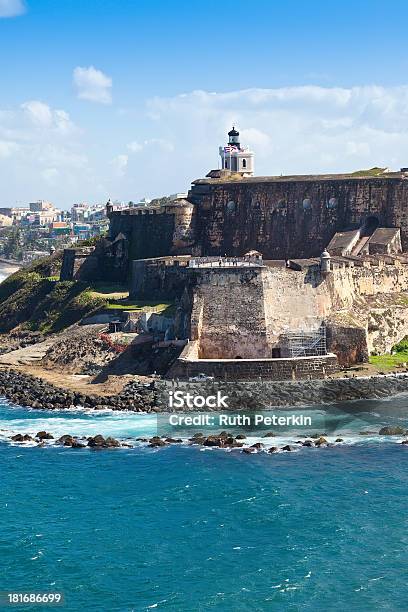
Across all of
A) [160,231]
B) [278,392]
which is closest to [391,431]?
[278,392]

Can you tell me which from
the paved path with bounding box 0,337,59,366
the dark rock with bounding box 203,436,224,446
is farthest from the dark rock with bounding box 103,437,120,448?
the paved path with bounding box 0,337,59,366

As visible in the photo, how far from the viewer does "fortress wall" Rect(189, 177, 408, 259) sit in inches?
2226

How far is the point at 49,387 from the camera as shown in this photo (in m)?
44.6

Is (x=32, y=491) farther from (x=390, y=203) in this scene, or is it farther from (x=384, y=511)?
(x=390, y=203)

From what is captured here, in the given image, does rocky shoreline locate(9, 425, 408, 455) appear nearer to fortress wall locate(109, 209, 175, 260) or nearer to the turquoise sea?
the turquoise sea

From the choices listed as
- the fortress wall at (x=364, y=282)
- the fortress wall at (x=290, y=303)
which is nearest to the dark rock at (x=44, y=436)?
the fortress wall at (x=290, y=303)

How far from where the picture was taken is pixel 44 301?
62438 mm

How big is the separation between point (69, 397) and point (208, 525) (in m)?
15.6

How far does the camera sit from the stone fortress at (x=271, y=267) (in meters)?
43.4

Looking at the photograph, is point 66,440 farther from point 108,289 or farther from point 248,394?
point 108,289

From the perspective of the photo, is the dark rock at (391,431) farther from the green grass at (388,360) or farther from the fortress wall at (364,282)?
the fortress wall at (364,282)

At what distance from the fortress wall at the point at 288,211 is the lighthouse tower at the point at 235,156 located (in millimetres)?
19341

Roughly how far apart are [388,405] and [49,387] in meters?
14.3

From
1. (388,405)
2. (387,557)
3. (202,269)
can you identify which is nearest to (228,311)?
(202,269)
